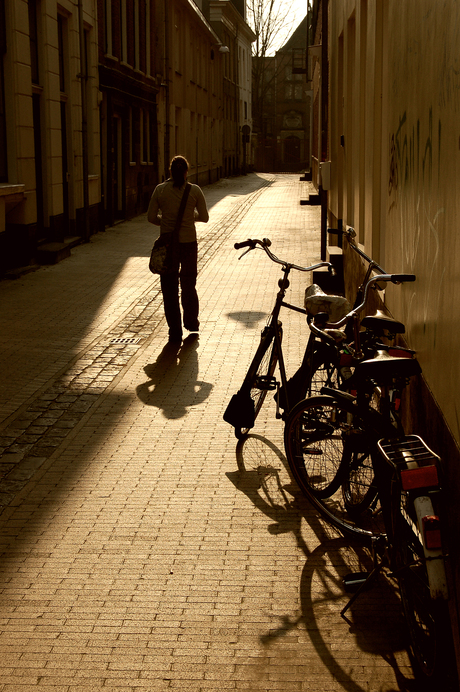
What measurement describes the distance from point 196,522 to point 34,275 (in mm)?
9532

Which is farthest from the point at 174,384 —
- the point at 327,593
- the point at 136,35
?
the point at 136,35

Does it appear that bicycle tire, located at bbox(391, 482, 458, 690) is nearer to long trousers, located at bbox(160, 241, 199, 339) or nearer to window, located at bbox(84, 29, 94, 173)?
long trousers, located at bbox(160, 241, 199, 339)

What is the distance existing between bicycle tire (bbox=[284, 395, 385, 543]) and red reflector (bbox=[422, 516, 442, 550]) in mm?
1152

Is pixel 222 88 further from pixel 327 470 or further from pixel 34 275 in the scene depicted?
pixel 327 470

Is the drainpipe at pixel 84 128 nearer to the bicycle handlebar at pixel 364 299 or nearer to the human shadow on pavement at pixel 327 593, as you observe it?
the human shadow on pavement at pixel 327 593

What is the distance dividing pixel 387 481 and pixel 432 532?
537 millimetres

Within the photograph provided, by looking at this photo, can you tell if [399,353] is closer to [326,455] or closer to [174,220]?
[326,455]

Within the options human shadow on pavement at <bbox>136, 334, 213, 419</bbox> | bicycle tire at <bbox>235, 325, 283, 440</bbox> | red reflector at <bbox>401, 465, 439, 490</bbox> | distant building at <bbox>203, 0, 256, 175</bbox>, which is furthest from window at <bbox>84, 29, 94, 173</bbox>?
distant building at <bbox>203, 0, 256, 175</bbox>

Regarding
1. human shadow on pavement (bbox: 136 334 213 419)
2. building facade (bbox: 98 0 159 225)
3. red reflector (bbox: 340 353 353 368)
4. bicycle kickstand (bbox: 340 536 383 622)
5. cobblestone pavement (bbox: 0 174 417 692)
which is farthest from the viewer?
building facade (bbox: 98 0 159 225)

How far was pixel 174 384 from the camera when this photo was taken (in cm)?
766

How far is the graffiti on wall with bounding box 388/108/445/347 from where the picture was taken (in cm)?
404

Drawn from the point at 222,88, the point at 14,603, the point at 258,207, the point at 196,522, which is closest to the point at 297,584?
the point at 196,522

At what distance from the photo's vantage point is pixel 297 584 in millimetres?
4082

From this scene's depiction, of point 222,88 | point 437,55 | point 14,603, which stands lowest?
point 14,603
